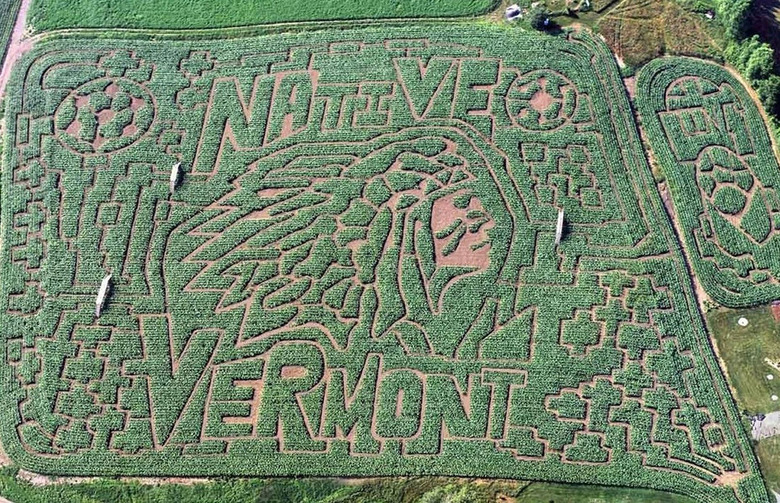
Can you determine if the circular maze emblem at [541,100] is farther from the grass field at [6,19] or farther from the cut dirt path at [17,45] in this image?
the grass field at [6,19]

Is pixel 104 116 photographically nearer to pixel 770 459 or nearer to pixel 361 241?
pixel 361 241

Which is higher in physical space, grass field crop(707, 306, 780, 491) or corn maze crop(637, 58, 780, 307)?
corn maze crop(637, 58, 780, 307)

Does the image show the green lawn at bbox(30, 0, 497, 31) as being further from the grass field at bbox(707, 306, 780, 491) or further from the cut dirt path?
the grass field at bbox(707, 306, 780, 491)

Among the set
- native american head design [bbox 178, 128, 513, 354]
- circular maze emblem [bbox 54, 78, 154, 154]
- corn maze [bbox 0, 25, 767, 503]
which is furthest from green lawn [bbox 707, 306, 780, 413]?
circular maze emblem [bbox 54, 78, 154, 154]

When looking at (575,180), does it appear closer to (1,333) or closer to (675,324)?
(675,324)

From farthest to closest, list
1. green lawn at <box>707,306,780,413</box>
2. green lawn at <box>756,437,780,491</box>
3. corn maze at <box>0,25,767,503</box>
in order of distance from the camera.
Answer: green lawn at <box>707,306,780,413</box>, corn maze at <box>0,25,767,503</box>, green lawn at <box>756,437,780,491</box>

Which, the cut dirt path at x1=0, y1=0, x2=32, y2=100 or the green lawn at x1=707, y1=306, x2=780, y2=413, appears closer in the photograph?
the green lawn at x1=707, y1=306, x2=780, y2=413

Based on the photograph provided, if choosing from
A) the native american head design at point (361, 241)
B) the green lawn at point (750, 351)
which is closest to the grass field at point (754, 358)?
the green lawn at point (750, 351)

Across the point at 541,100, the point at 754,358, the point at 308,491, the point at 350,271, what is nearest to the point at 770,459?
the point at 754,358
